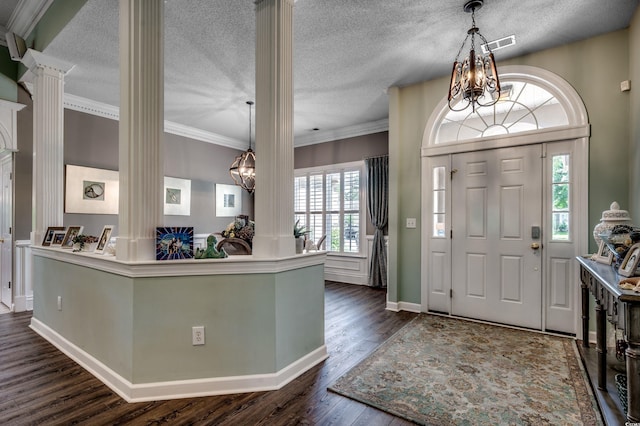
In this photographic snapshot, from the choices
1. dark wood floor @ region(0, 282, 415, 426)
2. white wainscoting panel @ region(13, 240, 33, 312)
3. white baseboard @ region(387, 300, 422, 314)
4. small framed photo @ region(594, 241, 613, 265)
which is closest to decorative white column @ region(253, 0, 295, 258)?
dark wood floor @ region(0, 282, 415, 426)

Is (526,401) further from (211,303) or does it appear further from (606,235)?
(211,303)

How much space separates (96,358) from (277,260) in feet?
5.40

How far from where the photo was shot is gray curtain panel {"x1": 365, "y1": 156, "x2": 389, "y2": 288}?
5.42m

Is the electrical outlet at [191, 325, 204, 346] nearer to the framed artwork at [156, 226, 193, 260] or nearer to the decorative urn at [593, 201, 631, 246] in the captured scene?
the framed artwork at [156, 226, 193, 260]

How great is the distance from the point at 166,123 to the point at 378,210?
4104 mm

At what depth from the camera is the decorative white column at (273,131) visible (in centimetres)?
229

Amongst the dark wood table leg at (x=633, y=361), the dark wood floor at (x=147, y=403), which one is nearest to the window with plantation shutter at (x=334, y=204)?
the dark wood floor at (x=147, y=403)

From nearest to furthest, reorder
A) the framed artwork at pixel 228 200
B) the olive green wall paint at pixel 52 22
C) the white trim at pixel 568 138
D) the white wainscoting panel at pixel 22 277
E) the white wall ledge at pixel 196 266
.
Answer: the white wall ledge at pixel 196 266 → the olive green wall paint at pixel 52 22 → the white trim at pixel 568 138 → the white wainscoting panel at pixel 22 277 → the framed artwork at pixel 228 200

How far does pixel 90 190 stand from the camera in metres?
4.70

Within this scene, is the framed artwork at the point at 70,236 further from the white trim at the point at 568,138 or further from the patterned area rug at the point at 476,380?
the white trim at the point at 568,138

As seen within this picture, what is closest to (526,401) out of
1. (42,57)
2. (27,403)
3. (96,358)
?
(96,358)

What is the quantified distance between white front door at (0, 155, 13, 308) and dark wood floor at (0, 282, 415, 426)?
182 cm

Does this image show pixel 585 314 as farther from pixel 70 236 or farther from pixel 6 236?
pixel 6 236

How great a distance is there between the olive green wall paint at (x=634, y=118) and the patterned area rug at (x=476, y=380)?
55.9 inches
